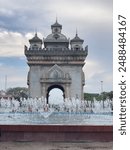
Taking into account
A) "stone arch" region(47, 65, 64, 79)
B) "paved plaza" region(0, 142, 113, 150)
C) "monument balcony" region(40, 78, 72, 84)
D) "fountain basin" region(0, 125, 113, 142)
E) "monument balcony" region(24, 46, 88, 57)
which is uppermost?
"monument balcony" region(24, 46, 88, 57)

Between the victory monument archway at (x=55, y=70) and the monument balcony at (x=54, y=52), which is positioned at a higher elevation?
the monument balcony at (x=54, y=52)

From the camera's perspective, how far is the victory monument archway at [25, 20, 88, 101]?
40312 mm

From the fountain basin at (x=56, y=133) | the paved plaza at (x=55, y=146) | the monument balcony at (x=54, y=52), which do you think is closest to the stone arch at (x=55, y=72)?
the monument balcony at (x=54, y=52)

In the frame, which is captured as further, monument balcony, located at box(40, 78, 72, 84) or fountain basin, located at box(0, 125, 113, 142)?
monument balcony, located at box(40, 78, 72, 84)

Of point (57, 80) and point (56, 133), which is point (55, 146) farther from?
point (57, 80)

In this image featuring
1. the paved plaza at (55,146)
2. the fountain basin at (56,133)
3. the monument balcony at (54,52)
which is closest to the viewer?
the paved plaza at (55,146)

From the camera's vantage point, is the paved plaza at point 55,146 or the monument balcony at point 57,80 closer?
the paved plaza at point 55,146

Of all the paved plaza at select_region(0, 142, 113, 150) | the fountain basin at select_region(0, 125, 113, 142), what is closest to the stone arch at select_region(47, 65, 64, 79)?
the fountain basin at select_region(0, 125, 113, 142)

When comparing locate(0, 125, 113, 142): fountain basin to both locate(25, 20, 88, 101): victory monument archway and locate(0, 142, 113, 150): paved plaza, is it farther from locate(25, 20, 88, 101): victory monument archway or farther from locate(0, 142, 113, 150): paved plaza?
locate(25, 20, 88, 101): victory monument archway

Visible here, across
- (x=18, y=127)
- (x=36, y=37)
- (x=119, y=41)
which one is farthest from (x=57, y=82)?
(x=119, y=41)

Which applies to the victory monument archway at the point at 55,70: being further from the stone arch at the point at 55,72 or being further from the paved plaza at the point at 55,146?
the paved plaza at the point at 55,146

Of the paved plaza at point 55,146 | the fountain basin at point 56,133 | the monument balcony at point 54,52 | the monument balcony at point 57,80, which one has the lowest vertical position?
the paved plaza at point 55,146

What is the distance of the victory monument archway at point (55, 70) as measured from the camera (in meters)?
40.3

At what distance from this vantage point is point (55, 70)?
4006cm
